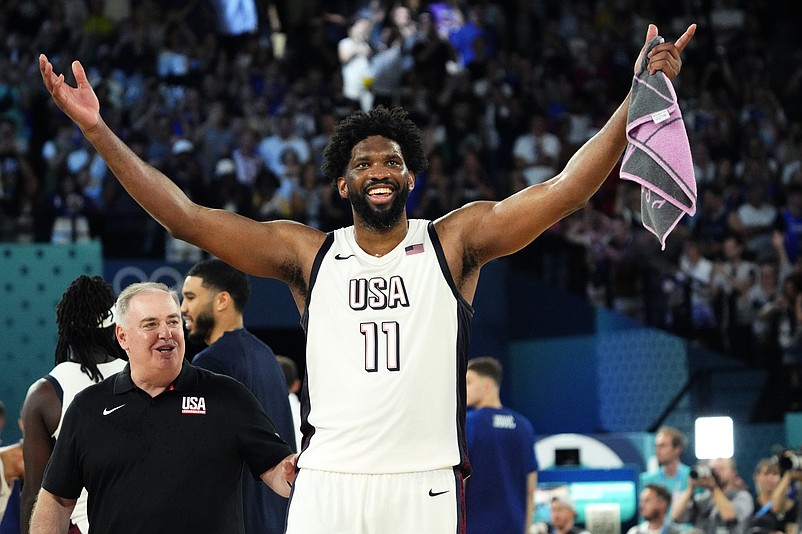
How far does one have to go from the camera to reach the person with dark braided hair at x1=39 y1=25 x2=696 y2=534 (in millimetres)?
3895

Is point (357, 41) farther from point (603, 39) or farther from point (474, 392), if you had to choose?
point (474, 392)

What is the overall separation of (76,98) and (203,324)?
6.65 feet

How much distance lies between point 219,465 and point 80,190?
8.71 meters

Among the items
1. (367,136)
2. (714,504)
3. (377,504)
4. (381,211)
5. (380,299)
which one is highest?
(367,136)

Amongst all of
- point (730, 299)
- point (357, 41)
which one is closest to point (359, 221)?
point (730, 299)

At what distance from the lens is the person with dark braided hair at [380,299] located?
3.89m

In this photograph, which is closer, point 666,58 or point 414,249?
point 666,58

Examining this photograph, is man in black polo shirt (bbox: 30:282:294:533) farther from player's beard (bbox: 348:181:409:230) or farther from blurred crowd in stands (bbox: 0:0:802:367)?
blurred crowd in stands (bbox: 0:0:802:367)

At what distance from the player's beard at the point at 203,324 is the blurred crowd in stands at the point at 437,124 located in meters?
6.53

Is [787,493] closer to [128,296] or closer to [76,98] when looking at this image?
[128,296]

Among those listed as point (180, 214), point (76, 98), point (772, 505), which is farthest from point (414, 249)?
point (772, 505)

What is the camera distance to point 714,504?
356 inches

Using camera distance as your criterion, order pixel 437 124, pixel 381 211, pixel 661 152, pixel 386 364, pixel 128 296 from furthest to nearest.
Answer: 1. pixel 437 124
2. pixel 128 296
3. pixel 381 211
4. pixel 386 364
5. pixel 661 152

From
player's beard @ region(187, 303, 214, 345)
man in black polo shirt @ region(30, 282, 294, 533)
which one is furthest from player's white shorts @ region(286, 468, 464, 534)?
player's beard @ region(187, 303, 214, 345)
